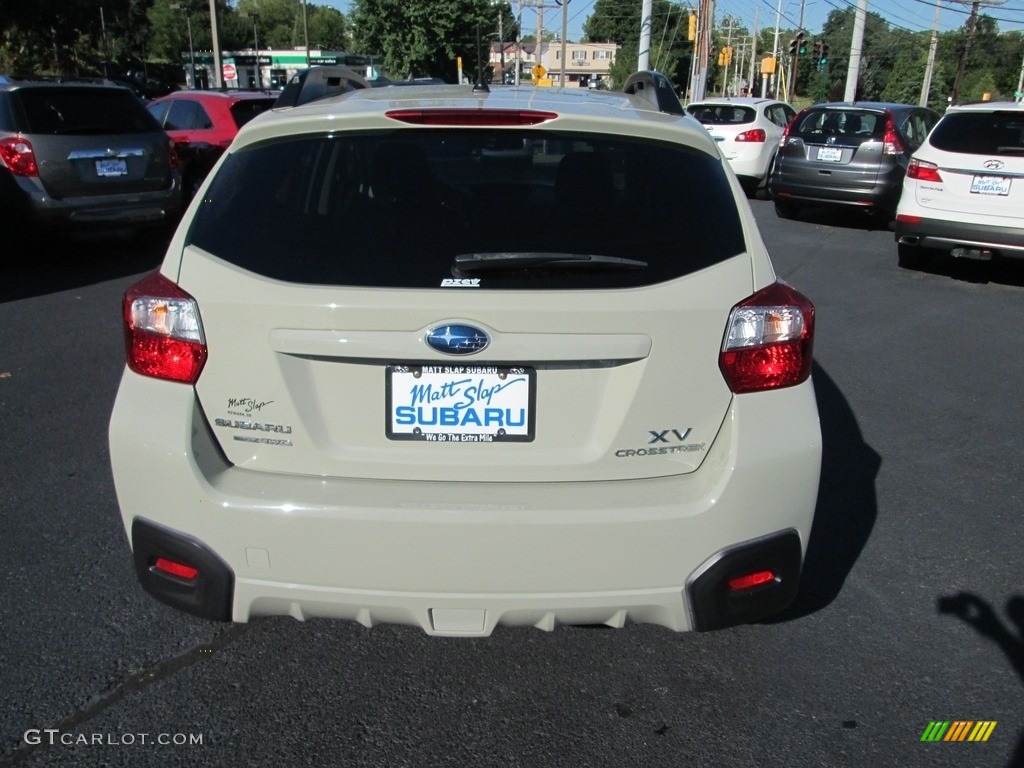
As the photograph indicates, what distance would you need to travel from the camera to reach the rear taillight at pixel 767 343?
2424mm

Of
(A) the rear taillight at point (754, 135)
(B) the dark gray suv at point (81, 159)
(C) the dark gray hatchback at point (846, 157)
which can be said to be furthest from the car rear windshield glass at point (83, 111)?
(A) the rear taillight at point (754, 135)

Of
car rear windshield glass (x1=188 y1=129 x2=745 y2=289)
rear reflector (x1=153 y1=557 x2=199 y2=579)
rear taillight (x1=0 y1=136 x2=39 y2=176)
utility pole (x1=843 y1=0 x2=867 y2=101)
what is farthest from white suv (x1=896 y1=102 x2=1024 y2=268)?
utility pole (x1=843 y1=0 x2=867 y2=101)

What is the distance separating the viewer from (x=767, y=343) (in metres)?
2.46

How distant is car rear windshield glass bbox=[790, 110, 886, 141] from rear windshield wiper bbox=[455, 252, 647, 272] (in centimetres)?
1158

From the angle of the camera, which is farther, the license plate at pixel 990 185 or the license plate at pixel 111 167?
the license plate at pixel 111 167

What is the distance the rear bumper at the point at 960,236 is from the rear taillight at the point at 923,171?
41 cm

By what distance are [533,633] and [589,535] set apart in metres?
0.94

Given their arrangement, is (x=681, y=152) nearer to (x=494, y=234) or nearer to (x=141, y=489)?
(x=494, y=234)

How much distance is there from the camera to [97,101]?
9.28 meters

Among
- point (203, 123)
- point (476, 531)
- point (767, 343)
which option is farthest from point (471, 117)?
point (203, 123)

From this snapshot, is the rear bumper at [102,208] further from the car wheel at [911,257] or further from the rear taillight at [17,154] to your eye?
the car wheel at [911,257]

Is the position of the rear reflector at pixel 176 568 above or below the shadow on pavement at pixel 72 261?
above

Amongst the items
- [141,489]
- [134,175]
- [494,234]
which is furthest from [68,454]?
[134,175]

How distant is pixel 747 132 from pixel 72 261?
36.6ft
